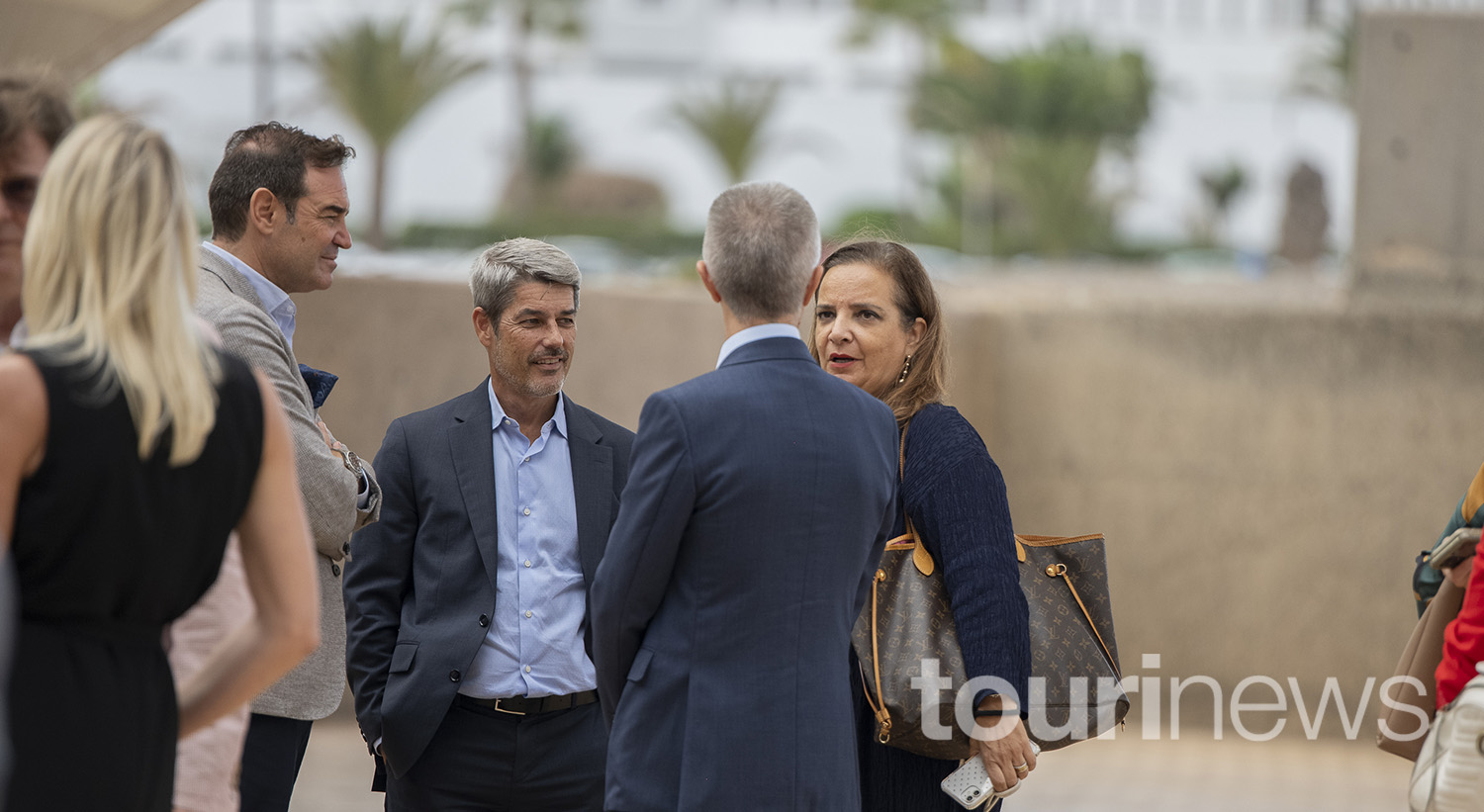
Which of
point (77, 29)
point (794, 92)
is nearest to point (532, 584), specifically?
point (77, 29)

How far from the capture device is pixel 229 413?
2.00 m

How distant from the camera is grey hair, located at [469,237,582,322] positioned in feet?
11.1

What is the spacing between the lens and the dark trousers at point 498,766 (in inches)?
126

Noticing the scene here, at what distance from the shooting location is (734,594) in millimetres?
2533

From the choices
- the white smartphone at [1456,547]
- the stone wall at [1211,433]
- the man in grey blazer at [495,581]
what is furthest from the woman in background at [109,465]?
the stone wall at [1211,433]

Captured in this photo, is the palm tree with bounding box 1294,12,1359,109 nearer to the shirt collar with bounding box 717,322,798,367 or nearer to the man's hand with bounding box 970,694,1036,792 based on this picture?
the man's hand with bounding box 970,694,1036,792

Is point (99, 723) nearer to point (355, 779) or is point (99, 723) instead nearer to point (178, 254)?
point (178, 254)

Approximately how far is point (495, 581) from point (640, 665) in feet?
2.46

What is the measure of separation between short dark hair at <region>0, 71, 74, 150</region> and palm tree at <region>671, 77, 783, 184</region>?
32.1 meters

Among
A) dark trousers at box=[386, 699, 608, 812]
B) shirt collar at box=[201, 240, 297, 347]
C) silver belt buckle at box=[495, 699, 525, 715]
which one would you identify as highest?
shirt collar at box=[201, 240, 297, 347]

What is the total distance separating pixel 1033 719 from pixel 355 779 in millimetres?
4736

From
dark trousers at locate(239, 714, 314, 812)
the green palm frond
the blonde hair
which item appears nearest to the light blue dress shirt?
dark trousers at locate(239, 714, 314, 812)

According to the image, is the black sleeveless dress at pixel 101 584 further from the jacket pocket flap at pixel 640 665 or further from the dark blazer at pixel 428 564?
the dark blazer at pixel 428 564

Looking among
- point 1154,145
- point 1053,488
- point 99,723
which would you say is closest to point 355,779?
point 1053,488
